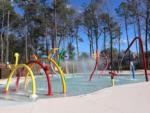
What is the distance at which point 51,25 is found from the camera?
1874 inches

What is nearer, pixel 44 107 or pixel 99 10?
pixel 44 107

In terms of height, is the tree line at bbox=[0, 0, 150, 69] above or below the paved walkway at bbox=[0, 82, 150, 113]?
above

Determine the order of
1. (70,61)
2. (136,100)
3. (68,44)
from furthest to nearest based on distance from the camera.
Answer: (68,44) < (70,61) < (136,100)

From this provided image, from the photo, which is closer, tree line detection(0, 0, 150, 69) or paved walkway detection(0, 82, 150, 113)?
paved walkway detection(0, 82, 150, 113)

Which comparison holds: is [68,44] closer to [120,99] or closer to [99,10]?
[99,10]

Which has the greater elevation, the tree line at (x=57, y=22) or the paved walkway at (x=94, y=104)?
the tree line at (x=57, y=22)

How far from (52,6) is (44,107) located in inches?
1563

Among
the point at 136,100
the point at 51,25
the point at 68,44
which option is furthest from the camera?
the point at 68,44

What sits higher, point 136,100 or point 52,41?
point 52,41

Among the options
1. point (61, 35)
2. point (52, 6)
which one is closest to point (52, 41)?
point (61, 35)

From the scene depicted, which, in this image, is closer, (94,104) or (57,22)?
(94,104)

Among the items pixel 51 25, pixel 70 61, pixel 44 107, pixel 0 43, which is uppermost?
pixel 51 25

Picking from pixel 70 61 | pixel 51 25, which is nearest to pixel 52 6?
pixel 51 25

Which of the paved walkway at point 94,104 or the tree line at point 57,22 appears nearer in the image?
the paved walkway at point 94,104
